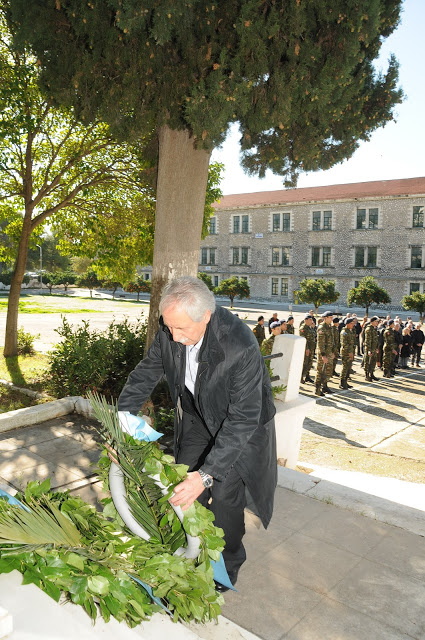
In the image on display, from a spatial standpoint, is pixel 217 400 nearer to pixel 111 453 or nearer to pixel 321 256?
pixel 111 453

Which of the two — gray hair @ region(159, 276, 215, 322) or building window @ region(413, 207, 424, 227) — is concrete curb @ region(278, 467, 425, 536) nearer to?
gray hair @ region(159, 276, 215, 322)

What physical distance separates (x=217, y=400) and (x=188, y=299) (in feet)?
2.17

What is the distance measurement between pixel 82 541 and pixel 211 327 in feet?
4.09

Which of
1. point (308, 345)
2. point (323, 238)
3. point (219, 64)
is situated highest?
point (323, 238)

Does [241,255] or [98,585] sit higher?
[241,255]

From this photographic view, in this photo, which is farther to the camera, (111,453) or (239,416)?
(239,416)

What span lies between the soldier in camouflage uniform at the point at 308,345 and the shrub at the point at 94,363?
630 centimetres

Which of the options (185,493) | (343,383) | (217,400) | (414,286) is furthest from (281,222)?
(185,493)

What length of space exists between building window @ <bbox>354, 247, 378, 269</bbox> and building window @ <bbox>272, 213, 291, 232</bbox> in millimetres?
7546

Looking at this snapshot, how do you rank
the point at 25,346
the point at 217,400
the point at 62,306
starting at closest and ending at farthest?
the point at 217,400 → the point at 25,346 → the point at 62,306

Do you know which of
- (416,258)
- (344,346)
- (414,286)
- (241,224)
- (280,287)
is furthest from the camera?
(241,224)

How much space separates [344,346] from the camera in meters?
13.6

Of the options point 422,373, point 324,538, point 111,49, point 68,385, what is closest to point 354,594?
point 324,538

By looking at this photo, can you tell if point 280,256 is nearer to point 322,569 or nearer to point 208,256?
point 208,256
